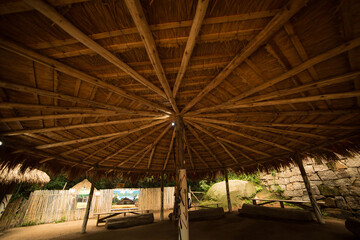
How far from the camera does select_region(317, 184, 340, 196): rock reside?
8.56 m

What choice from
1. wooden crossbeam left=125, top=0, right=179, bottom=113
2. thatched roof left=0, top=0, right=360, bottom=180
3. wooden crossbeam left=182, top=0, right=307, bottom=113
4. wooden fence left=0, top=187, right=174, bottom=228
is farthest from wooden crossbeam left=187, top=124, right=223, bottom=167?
wooden fence left=0, top=187, right=174, bottom=228

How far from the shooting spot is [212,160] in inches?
378

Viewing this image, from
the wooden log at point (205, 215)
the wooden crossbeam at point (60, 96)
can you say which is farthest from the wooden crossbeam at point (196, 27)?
the wooden log at point (205, 215)

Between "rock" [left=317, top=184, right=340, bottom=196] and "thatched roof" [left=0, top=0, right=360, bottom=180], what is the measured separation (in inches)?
190

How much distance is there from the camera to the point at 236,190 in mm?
13969

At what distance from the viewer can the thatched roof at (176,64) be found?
6.72 feet

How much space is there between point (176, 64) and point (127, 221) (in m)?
8.73

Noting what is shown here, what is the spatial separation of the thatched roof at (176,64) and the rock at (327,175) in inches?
182

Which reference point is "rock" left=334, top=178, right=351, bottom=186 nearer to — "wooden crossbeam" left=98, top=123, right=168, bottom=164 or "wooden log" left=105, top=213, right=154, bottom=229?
"wooden crossbeam" left=98, top=123, right=168, bottom=164

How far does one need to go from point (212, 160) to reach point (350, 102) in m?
7.04

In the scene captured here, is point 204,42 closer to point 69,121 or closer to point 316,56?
point 316,56

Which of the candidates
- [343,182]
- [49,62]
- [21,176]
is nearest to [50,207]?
[21,176]

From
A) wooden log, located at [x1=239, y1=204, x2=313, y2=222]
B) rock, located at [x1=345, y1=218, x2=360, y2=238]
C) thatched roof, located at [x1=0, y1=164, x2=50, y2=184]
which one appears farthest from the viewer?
thatched roof, located at [x1=0, y1=164, x2=50, y2=184]

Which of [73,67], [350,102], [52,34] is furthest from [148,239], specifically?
[350,102]
